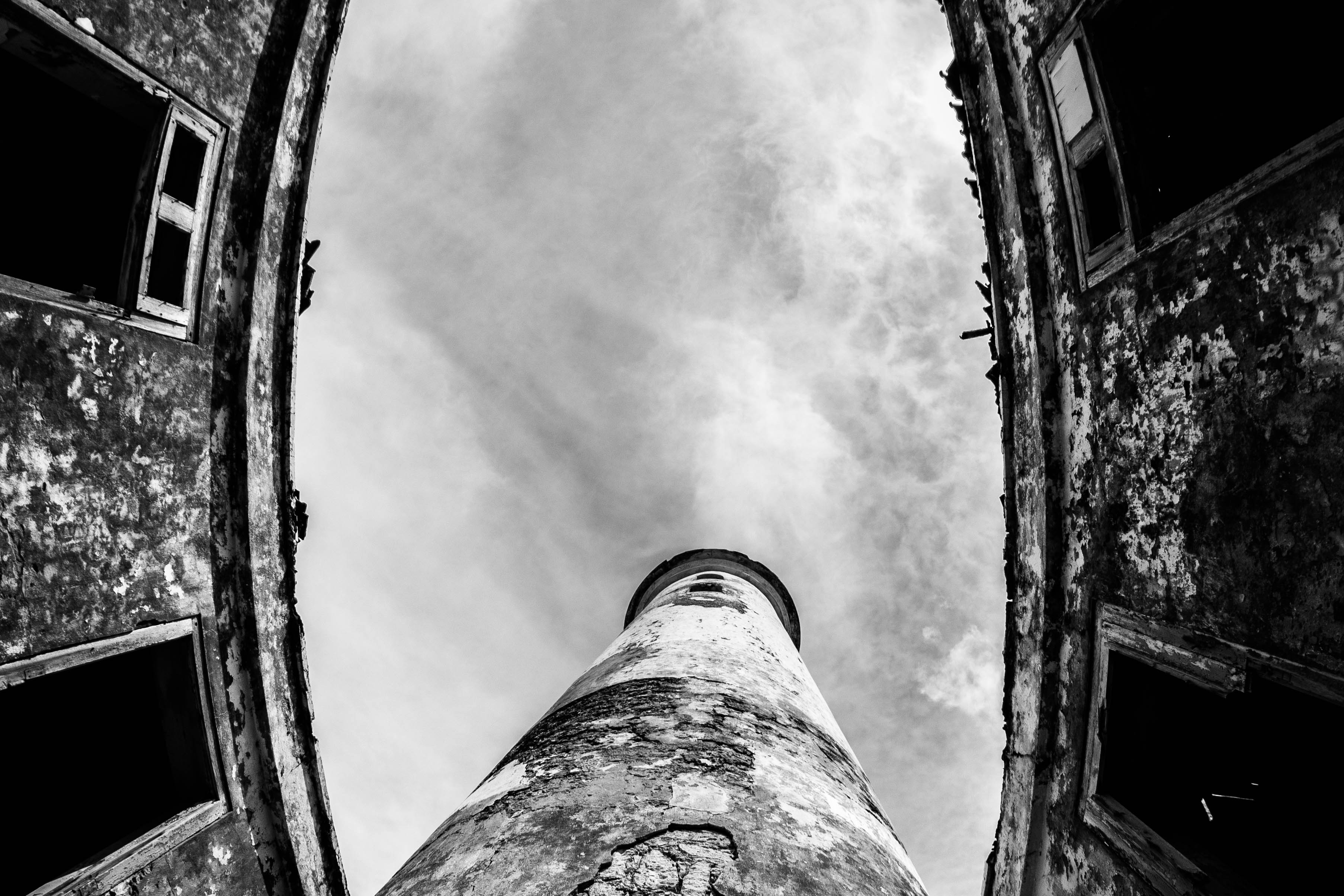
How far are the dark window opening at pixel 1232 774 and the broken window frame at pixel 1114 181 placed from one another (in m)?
1.82

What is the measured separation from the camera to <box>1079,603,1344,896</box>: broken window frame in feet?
8.64

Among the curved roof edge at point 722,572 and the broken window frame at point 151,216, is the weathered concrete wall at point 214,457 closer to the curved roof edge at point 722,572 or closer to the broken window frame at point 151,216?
the broken window frame at point 151,216

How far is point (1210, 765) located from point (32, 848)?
20.0ft

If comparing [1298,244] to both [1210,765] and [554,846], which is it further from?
[554,846]

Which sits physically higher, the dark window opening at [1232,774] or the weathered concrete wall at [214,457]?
the weathered concrete wall at [214,457]

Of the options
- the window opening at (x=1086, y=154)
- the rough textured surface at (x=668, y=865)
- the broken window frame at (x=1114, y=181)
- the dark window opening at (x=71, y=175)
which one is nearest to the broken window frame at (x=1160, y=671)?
the broken window frame at (x=1114, y=181)

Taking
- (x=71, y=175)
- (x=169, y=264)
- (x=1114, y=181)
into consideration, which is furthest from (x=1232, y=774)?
(x=71, y=175)

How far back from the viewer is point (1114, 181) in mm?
3582

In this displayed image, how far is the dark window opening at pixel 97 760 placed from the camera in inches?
157

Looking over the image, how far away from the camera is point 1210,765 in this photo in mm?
3480

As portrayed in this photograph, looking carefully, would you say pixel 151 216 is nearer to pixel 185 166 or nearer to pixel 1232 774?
pixel 185 166

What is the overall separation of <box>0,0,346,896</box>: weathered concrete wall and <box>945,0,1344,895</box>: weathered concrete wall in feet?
13.7

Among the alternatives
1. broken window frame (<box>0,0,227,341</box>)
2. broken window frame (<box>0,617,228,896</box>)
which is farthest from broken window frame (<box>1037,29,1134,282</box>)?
broken window frame (<box>0,617,228,896</box>)

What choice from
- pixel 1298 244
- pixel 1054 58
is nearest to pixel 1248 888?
pixel 1298 244
